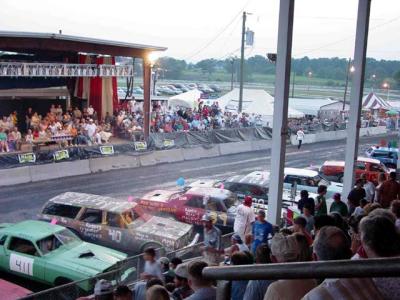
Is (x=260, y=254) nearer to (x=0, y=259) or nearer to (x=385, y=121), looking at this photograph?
(x=0, y=259)

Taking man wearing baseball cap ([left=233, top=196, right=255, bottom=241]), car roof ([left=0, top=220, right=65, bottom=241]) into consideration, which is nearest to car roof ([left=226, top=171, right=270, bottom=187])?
man wearing baseball cap ([left=233, top=196, right=255, bottom=241])

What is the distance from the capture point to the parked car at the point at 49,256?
7727 mm

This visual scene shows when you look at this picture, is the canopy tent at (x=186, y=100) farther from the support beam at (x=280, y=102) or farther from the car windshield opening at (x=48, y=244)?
the support beam at (x=280, y=102)

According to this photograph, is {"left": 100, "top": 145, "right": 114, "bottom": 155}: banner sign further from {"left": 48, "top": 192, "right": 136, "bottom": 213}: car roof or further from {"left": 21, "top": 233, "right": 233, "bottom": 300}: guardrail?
{"left": 21, "top": 233, "right": 233, "bottom": 300}: guardrail

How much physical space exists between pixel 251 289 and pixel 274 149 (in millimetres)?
4750

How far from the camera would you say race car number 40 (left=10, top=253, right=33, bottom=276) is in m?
7.92

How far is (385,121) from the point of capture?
34469mm

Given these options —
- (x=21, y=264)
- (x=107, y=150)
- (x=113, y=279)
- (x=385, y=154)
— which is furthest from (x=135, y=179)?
(x=113, y=279)

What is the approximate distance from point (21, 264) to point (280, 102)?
16.2 ft

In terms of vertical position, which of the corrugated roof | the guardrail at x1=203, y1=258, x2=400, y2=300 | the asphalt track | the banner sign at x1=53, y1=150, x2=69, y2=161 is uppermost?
the corrugated roof

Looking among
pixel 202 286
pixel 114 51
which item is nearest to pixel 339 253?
pixel 202 286

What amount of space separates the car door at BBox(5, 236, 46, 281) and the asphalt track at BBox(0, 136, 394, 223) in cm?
465

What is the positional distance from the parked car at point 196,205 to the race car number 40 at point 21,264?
3.54 m

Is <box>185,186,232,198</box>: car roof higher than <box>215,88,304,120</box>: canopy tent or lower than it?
lower
